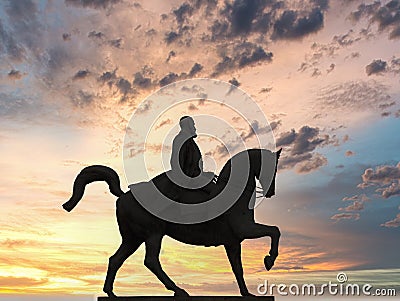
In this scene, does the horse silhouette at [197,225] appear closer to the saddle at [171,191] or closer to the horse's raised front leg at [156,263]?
the horse's raised front leg at [156,263]

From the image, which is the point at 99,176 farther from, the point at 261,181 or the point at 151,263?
the point at 261,181

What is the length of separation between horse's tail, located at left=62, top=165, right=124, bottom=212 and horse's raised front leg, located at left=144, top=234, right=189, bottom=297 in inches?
48.3

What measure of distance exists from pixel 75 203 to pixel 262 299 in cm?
422

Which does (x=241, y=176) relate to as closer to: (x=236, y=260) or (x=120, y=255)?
(x=236, y=260)

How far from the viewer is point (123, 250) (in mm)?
14031

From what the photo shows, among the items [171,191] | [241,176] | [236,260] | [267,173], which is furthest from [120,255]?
[267,173]

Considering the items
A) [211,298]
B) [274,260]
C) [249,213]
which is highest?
[249,213]

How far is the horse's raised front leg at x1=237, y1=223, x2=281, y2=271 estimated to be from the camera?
13.3 m

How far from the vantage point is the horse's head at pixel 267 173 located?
13.9 metres

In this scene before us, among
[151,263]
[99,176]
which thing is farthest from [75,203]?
[151,263]

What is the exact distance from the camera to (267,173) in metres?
14.0

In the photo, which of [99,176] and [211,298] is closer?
[211,298]

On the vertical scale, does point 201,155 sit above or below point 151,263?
above

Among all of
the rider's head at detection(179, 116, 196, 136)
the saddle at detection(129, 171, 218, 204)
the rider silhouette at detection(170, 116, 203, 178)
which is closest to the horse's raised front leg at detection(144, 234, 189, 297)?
the saddle at detection(129, 171, 218, 204)
